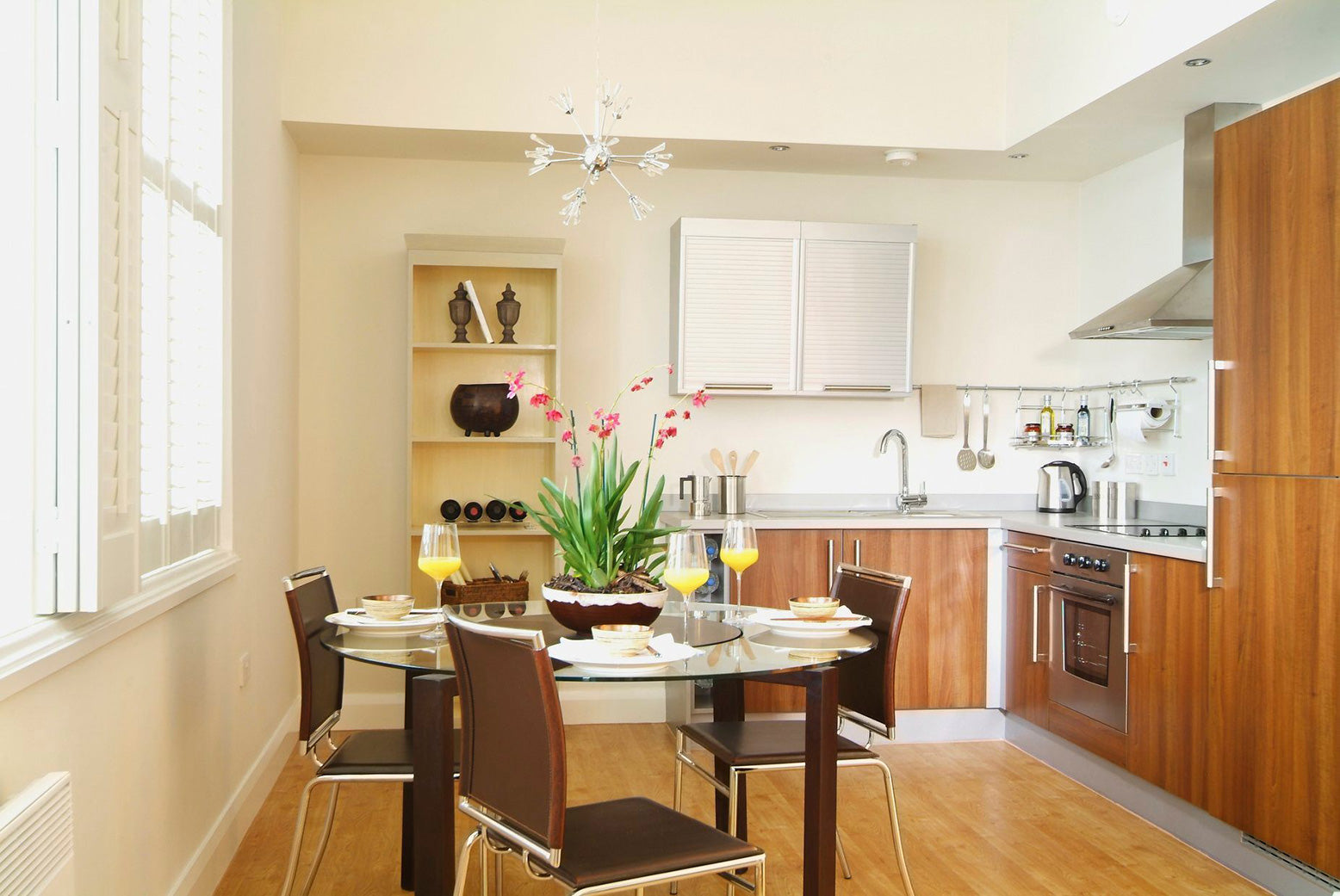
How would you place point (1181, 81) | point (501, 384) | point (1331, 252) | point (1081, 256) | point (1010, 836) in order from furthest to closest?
point (1081, 256), point (501, 384), point (1181, 81), point (1010, 836), point (1331, 252)

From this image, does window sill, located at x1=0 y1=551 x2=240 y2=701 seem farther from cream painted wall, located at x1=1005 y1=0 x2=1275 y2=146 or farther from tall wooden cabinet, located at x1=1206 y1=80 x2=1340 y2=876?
cream painted wall, located at x1=1005 y1=0 x2=1275 y2=146

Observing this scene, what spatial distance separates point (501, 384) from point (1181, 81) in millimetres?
2856

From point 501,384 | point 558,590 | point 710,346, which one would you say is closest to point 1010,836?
point 558,590

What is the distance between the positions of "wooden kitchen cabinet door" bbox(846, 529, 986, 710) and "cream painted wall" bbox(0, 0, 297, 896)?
240 cm

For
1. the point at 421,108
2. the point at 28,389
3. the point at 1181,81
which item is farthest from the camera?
the point at 421,108

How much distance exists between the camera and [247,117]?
3.73 metres

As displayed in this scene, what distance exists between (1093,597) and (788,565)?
1202 millimetres

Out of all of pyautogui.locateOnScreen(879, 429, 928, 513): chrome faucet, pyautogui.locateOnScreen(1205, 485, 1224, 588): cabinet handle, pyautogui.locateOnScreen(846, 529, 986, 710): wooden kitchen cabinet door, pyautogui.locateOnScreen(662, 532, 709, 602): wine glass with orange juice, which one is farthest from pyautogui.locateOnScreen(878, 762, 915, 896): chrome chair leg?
pyautogui.locateOnScreen(879, 429, 928, 513): chrome faucet

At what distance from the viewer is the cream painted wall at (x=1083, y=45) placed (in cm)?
356

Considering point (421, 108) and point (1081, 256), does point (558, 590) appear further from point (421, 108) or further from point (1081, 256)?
point (1081, 256)

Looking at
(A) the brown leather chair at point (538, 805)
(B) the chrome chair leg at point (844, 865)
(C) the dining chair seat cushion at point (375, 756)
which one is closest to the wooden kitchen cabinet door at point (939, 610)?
(B) the chrome chair leg at point (844, 865)

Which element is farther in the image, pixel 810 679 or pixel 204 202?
pixel 204 202

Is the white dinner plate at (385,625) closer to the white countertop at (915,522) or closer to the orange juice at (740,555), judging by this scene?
A: the orange juice at (740,555)

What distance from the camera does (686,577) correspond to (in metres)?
2.51
